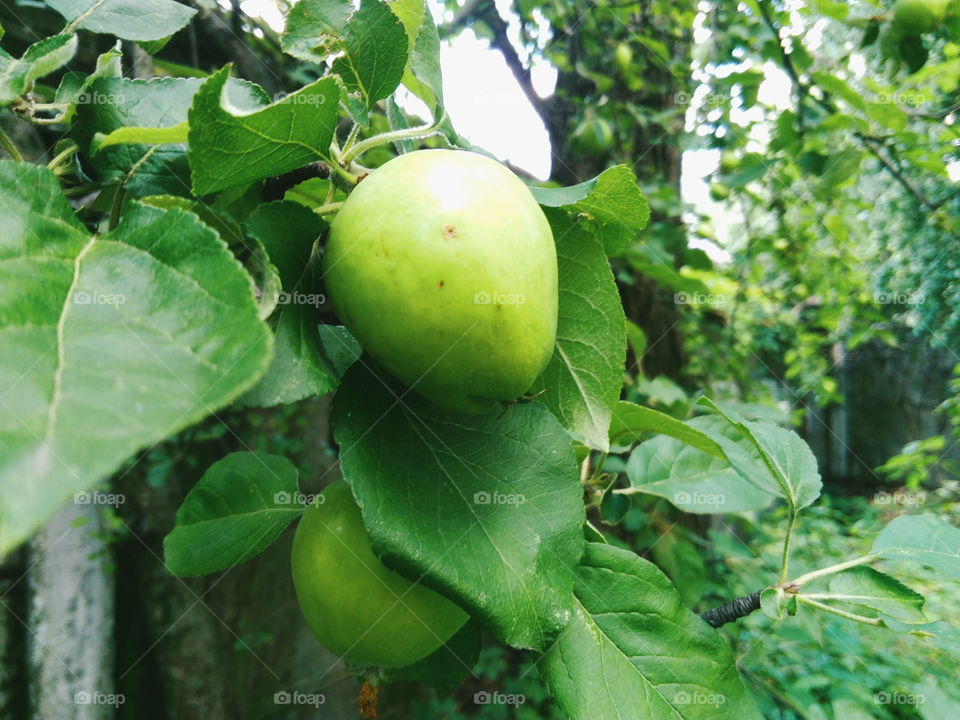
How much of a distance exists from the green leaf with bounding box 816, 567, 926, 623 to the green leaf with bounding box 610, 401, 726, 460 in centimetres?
15

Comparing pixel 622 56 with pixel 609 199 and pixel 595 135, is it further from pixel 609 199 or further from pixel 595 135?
pixel 609 199

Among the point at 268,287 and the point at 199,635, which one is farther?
the point at 199,635

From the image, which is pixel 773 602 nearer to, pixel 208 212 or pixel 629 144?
pixel 208 212

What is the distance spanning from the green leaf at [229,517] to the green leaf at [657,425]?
1.06ft

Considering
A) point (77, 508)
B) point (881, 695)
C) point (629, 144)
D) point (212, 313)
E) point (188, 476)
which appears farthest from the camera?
point (629, 144)

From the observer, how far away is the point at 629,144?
2.04 metres

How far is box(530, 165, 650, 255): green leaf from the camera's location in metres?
0.40

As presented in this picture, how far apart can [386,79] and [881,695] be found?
1338mm

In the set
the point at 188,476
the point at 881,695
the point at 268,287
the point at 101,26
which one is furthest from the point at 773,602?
the point at 188,476

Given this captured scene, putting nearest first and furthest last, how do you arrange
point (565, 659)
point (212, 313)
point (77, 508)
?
point (212, 313)
point (565, 659)
point (77, 508)

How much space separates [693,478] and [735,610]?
288mm

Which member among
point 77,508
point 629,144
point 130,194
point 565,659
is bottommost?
point 77,508

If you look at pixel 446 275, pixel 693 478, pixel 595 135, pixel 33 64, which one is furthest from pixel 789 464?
pixel 595 135

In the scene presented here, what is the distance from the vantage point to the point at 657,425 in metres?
0.60
